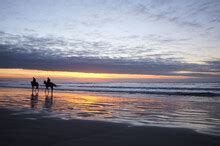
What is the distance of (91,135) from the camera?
8.24 meters

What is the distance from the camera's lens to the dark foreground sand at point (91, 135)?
7.23 metres

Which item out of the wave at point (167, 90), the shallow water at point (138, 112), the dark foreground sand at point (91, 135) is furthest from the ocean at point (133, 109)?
the wave at point (167, 90)

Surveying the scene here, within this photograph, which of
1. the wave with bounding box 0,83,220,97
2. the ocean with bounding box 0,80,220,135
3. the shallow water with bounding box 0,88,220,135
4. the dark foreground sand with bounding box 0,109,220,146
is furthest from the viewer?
the wave with bounding box 0,83,220,97

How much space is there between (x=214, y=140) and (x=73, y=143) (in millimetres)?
4071

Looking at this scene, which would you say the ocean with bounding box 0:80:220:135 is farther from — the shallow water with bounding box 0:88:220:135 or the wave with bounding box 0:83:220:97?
the wave with bounding box 0:83:220:97

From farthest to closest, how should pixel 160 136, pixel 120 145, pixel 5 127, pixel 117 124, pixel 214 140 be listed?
pixel 117 124 < pixel 5 127 < pixel 160 136 < pixel 214 140 < pixel 120 145

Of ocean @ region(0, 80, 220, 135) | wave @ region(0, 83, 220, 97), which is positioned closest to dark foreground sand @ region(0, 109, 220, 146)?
ocean @ region(0, 80, 220, 135)

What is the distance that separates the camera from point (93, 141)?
7.42 metres

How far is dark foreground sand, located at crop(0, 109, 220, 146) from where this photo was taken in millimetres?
7227

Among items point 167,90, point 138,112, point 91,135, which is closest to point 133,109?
point 138,112

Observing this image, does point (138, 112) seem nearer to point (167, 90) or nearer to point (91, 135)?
point (91, 135)

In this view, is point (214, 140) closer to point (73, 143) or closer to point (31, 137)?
point (73, 143)

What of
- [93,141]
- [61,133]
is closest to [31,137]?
[61,133]

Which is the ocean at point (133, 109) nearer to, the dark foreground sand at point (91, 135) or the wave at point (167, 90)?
the dark foreground sand at point (91, 135)
